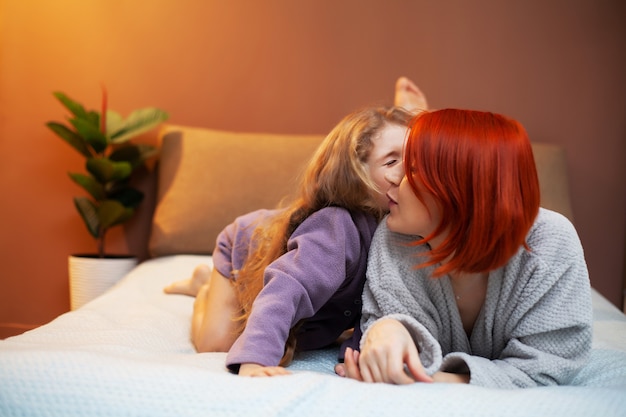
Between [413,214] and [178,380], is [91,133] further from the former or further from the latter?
[178,380]

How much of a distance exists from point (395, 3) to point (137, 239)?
59.3 inches

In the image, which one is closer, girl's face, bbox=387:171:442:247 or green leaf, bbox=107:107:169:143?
girl's face, bbox=387:171:442:247

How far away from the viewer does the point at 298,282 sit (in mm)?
1140

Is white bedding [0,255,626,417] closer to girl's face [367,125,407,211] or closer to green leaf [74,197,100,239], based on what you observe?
girl's face [367,125,407,211]

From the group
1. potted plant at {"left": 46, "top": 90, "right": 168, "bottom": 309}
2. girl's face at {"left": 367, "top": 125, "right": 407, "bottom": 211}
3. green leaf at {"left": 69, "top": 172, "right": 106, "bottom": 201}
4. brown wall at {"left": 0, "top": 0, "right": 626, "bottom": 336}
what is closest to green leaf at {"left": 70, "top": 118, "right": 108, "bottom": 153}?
potted plant at {"left": 46, "top": 90, "right": 168, "bottom": 309}

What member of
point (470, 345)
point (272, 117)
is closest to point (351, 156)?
point (470, 345)

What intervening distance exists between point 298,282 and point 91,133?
1.71 meters

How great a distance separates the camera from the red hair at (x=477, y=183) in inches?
39.2

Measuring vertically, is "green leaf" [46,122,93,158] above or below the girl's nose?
below

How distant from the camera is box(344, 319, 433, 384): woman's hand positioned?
3.16ft

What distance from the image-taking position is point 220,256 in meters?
1.69

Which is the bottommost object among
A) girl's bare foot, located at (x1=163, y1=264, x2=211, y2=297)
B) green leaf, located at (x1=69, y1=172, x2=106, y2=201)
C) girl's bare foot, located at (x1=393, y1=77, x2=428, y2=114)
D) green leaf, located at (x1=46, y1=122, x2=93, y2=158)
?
girl's bare foot, located at (x1=163, y1=264, x2=211, y2=297)

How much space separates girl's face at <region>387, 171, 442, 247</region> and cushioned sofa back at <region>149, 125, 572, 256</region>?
4.30 feet

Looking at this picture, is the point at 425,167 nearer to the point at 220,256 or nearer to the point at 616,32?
the point at 220,256
